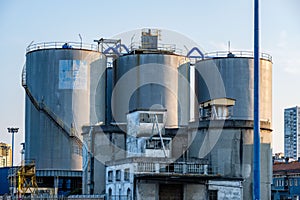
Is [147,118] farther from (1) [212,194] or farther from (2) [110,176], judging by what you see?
(1) [212,194]

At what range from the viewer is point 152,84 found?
7175 centimetres

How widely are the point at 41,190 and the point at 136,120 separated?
16389mm

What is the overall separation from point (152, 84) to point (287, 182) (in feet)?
98.4

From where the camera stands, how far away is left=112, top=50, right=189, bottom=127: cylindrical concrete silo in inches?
2813

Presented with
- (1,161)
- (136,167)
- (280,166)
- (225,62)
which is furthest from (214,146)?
(1,161)

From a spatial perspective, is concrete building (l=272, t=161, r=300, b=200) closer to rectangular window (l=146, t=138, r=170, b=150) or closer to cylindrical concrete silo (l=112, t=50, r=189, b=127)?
cylindrical concrete silo (l=112, t=50, r=189, b=127)

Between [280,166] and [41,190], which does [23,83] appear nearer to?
[41,190]

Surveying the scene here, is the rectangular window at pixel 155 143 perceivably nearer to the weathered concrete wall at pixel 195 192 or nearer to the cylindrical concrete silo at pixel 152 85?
the weathered concrete wall at pixel 195 192

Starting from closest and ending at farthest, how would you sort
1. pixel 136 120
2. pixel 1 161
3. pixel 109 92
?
pixel 136 120, pixel 109 92, pixel 1 161

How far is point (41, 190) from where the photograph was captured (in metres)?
71.4

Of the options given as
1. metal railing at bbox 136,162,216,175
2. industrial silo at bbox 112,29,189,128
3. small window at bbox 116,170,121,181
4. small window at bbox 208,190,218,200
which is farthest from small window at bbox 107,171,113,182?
industrial silo at bbox 112,29,189,128

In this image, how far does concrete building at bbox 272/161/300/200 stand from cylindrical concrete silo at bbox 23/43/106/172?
29.8 m

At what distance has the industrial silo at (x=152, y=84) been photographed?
7150 cm

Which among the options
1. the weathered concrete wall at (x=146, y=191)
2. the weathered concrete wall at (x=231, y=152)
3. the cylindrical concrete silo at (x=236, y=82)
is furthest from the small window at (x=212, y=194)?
the cylindrical concrete silo at (x=236, y=82)
